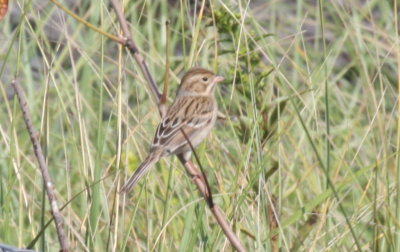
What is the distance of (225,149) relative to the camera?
3898 millimetres

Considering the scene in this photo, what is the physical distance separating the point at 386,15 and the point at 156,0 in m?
1.25

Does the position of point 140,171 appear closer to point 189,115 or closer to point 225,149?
point 225,149

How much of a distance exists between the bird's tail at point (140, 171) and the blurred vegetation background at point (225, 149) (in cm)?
7

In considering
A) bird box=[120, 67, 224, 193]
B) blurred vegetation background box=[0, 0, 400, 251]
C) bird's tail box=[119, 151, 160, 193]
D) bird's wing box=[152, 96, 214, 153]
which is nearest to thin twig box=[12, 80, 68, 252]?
blurred vegetation background box=[0, 0, 400, 251]

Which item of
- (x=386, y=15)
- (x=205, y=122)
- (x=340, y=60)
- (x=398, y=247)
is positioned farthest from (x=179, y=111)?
(x=340, y=60)

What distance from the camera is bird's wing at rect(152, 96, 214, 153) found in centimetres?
370

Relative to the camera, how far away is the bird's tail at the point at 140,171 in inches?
127

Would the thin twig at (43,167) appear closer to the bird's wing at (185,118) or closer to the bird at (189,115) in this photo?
the bird at (189,115)

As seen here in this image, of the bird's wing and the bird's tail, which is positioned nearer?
the bird's tail

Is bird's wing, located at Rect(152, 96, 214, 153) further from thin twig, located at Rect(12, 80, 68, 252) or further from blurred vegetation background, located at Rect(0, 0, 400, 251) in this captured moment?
thin twig, located at Rect(12, 80, 68, 252)

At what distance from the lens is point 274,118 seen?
3.42 meters

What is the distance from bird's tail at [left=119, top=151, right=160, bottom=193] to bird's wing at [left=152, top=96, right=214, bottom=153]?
17 cm

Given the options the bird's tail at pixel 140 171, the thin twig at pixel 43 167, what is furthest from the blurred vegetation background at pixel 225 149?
the thin twig at pixel 43 167

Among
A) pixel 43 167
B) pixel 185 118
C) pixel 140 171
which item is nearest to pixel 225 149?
pixel 185 118
